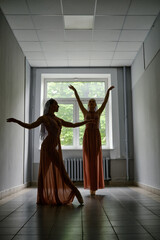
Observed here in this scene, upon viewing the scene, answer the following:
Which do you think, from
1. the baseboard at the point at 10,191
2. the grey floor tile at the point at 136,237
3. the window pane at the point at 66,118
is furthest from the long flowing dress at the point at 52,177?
the window pane at the point at 66,118

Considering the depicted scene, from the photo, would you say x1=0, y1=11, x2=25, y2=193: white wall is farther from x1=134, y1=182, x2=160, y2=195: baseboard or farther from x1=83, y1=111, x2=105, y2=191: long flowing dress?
x1=134, y1=182, x2=160, y2=195: baseboard

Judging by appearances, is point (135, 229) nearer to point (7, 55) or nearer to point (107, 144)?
point (7, 55)

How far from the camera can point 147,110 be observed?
541 centimetres

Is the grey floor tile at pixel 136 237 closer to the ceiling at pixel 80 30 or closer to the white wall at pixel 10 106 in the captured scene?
the white wall at pixel 10 106

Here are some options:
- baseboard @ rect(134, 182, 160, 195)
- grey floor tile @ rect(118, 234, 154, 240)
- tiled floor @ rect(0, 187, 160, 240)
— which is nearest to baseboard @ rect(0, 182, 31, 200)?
tiled floor @ rect(0, 187, 160, 240)

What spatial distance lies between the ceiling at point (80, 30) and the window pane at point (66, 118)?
1122mm

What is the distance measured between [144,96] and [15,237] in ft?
14.1

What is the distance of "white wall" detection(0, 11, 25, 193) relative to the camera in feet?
14.3

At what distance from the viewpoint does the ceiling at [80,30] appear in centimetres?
427

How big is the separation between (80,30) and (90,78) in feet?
7.99

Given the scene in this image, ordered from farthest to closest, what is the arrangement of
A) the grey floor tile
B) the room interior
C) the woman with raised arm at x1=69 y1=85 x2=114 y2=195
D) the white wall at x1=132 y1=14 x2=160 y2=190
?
the white wall at x1=132 y1=14 x2=160 y2=190
the woman with raised arm at x1=69 y1=85 x2=114 y2=195
the room interior
the grey floor tile

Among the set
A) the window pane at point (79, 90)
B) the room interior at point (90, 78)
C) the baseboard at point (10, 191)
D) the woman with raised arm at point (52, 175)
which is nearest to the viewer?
the room interior at point (90, 78)

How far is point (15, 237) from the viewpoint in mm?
1941

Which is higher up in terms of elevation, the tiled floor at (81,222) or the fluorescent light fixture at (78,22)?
the fluorescent light fixture at (78,22)
